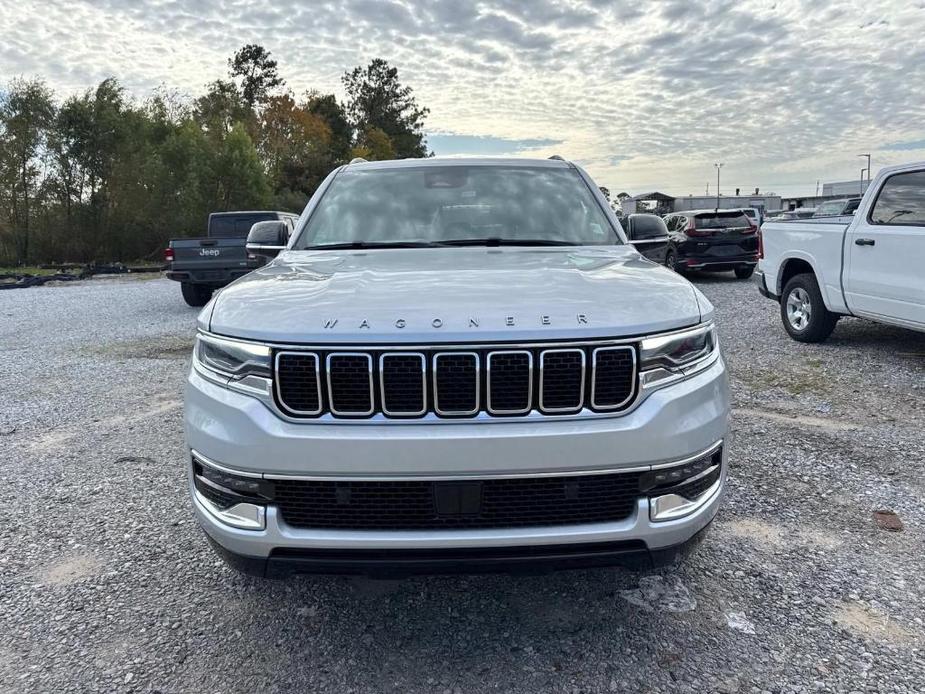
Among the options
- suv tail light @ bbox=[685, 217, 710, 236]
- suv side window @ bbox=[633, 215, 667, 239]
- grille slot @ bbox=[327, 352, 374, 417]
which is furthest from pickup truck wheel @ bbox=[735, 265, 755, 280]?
grille slot @ bbox=[327, 352, 374, 417]

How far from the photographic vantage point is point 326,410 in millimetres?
2168

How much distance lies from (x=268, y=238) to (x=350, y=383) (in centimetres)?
214

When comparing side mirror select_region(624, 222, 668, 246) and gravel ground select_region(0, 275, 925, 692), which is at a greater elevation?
side mirror select_region(624, 222, 668, 246)

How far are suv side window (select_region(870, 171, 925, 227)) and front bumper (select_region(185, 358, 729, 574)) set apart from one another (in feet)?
18.0

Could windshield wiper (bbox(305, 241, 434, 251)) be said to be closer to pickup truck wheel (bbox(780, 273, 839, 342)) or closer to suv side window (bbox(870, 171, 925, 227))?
suv side window (bbox(870, 171, 925, 227))

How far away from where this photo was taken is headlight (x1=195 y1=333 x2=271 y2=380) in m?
2.22

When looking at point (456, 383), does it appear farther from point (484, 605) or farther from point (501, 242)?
point (501, 242)

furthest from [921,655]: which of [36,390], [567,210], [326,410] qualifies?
[36,390]

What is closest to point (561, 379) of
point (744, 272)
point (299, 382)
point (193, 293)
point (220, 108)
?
point (299, 382)

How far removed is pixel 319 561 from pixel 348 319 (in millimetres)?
780

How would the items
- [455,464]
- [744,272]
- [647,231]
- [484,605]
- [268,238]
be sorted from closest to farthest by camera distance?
[455,464] < [484,605] < [647,231] < [268,238] < [744,272]

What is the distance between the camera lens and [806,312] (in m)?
7.81

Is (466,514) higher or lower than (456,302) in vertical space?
lower

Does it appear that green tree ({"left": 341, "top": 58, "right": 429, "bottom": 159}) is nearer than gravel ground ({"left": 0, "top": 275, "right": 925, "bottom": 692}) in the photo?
No
